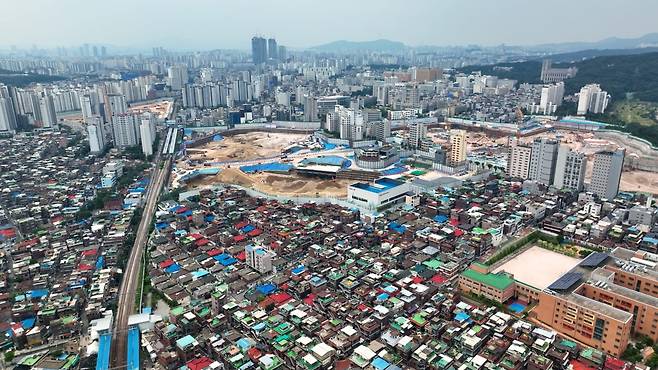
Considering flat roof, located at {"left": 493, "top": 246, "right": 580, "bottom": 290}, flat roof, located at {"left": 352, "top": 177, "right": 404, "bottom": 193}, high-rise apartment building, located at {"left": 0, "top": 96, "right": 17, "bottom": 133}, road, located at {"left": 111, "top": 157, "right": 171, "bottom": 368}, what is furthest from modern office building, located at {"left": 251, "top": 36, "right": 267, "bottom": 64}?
flat roof, located at {"left": 493, "top": 246, "right": 580, "bottom": 290}

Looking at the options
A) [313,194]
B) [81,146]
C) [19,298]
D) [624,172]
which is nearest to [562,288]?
[313,194]

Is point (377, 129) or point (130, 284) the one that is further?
point (377, 129)

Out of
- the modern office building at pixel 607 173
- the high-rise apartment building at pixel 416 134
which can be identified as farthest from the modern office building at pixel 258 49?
the modern office building at pixel 607 173

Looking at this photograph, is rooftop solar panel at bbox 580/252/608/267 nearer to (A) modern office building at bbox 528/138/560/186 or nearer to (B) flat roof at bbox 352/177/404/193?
(A) modern office building at bbox 528/138/560/186

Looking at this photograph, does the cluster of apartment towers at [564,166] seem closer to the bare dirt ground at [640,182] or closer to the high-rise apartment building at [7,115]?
the bare dirt ground at [640,182]

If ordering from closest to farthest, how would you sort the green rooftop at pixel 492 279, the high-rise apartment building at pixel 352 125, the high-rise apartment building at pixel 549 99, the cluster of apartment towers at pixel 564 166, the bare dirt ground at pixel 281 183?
the green rooftop at pixel 492 279, the cluster of apartment towers at pixel 564 166, the bare dirt ground at pixel 281 183, the high-rise apartment building at pixel 352 125, the high-rise apartment building at pixel 549 99

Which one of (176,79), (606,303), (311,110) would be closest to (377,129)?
(311,110)

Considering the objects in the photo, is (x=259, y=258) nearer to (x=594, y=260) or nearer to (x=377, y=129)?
(x=594, y=260)

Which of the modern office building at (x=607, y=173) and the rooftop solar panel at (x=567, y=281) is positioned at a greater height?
the modern office building at (x=607, y=173)
